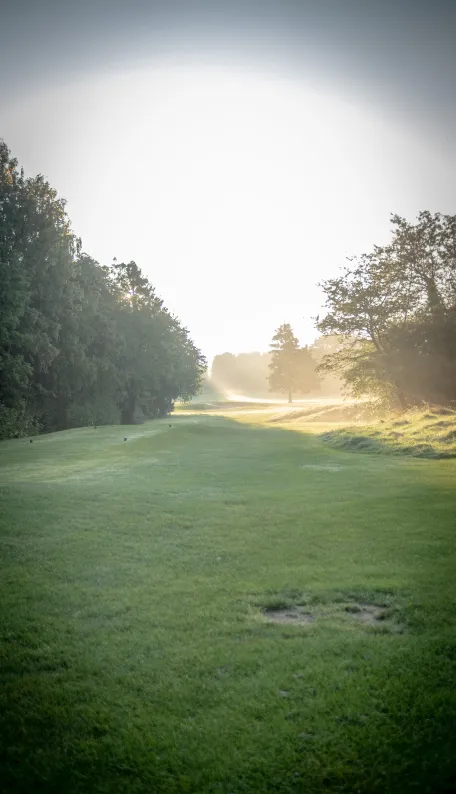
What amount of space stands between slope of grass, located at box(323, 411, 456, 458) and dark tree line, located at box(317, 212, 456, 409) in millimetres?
9742

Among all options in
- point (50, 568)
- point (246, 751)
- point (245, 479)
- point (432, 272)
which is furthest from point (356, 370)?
point (246, 751)

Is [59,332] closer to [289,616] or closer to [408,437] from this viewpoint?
[408,437]

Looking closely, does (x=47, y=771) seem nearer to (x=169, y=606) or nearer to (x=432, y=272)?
(x=169, y=606)

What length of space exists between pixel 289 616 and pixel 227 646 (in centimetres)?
113

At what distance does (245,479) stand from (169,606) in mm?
8574

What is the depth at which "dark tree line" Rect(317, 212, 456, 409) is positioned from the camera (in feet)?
113

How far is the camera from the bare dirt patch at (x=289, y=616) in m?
5.44

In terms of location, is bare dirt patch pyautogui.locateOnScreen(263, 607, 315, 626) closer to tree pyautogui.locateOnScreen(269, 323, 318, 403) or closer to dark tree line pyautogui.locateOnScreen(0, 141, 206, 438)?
dark tree line pyautogui.locateOnScreen(0, 141, 206, 438)

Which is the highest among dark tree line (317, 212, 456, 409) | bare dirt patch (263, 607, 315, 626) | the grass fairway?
dark tree line (317, 212, 456, 409)

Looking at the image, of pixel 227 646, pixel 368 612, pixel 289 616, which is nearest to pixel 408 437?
pixel 368 612

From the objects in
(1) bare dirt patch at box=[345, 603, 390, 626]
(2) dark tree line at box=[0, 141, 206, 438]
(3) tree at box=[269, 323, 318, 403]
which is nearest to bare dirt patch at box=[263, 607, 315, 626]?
(1) bare dirt patch at box=[345, 603, 390, 626]

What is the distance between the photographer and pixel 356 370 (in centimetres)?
3675

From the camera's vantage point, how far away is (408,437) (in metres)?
20.7

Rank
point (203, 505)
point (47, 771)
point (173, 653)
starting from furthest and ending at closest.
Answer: point (203, 505) → point (173, 653) → point (47, 771)
